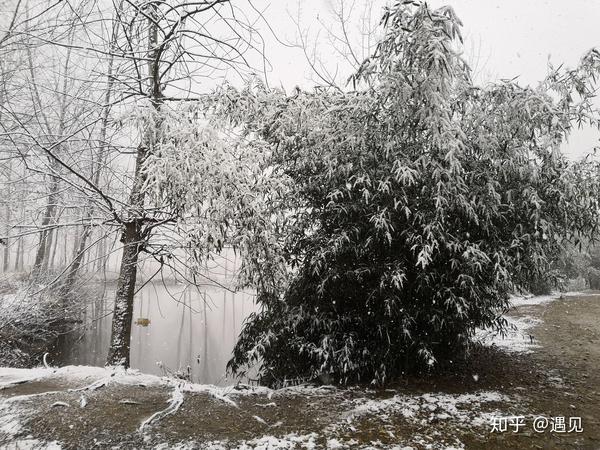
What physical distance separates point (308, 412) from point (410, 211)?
2.03 meters

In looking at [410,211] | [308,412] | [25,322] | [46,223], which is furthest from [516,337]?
[25,322]

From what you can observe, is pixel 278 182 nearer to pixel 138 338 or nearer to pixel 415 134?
pixel 415 134

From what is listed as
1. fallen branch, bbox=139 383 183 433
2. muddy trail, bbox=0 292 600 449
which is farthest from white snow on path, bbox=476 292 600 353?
fallen branch, bbox=139 383 183 433

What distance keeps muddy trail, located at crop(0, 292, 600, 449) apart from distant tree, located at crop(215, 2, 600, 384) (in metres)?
0.45

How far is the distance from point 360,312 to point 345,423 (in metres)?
1.27

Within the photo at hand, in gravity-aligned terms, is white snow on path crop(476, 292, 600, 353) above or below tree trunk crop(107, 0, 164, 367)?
below

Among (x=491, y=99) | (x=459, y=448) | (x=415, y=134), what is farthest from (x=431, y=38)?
(x=459, y=448)

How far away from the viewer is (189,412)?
3.48 meters

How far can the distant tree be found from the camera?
379 cm

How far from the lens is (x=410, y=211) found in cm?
385

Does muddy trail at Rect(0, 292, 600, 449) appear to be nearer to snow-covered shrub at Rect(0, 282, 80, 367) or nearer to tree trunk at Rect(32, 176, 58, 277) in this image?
tree trunk at Rect(32, 176, 58, 277)

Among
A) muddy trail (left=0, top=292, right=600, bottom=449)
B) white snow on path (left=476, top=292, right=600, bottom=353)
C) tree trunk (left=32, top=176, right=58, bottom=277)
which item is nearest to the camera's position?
muddy trail (left=0, top=292, right=600, bottom=449)

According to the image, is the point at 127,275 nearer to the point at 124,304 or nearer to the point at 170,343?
the point at 124,304

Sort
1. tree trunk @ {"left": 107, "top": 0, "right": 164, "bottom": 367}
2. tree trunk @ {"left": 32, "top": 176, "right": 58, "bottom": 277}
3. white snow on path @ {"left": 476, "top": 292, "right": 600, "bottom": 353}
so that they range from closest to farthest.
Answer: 1. tree trunk @ {"left": 107, "top": 0, "right": 164, "bottom": 367}
2. tree trunk @ {"left": 32, "top": 176, "right": 58, "bottom": 277}
3. white snow on path @ {"left": 476, "top": 292, "right": 600, "bottom": 353}
